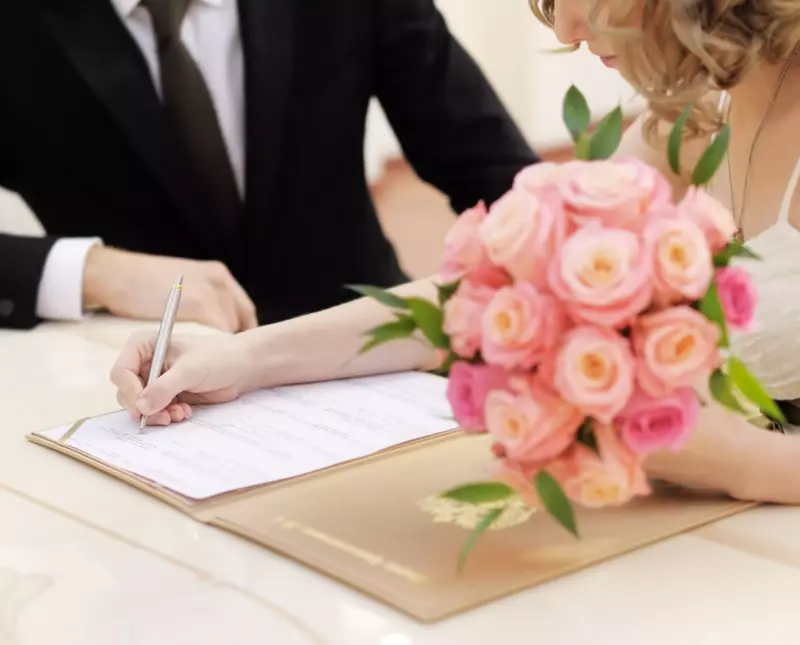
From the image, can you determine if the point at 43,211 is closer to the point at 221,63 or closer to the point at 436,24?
the point at 221,63

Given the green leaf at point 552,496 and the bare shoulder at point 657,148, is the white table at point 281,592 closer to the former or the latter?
the green leaf at point 552,496

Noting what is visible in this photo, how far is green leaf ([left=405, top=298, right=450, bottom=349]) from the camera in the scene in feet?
1.83

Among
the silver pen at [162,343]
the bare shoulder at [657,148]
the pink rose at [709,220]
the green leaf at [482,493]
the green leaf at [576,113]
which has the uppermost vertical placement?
the green leaf at [576,113]

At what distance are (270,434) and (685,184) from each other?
1.35ft

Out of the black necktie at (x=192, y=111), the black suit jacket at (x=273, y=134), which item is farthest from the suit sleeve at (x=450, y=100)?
the black necktie at (x=192, y=111)

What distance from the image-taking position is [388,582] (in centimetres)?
59

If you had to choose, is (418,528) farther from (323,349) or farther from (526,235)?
(323,349)

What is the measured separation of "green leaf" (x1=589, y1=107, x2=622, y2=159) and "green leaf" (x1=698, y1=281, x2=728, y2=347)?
0.32 feet

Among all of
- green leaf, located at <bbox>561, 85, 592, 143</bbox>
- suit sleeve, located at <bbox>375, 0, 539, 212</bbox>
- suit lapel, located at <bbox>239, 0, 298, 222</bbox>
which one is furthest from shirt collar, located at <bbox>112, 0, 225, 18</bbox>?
green leaf, located at <bbox>561, 85, 592, 143</bbox>

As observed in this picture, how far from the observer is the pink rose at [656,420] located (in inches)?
20.7

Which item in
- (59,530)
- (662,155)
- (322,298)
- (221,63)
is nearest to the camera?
(59,530)

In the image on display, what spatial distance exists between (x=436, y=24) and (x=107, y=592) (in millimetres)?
1285

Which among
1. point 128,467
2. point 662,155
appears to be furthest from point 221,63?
point 128,467

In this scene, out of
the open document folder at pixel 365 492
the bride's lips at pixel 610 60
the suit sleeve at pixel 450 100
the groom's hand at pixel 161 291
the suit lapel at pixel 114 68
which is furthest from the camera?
the suit sleeve at pixel 450 100
